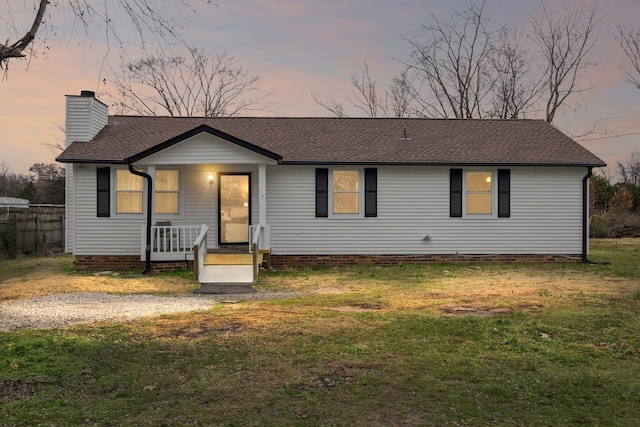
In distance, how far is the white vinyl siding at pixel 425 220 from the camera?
15.7 metres

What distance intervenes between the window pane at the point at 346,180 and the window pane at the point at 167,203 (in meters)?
4.63

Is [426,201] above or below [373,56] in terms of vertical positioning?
below

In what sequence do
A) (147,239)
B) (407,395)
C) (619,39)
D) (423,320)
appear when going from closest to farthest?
1. (407,395)
2. (423,320)
3. (147,239)
4. (619,39)

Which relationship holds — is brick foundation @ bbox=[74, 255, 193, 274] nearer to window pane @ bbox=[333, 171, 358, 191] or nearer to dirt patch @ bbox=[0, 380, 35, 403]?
window pane @ bbox=[333, 171, 358, 191]

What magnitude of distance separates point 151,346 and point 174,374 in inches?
45.3

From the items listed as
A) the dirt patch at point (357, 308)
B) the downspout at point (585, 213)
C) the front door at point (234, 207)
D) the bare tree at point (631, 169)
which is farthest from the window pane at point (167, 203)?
the bare tree at point (631, 169)

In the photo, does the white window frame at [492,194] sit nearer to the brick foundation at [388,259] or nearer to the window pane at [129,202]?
the brick foundation at [388,259]

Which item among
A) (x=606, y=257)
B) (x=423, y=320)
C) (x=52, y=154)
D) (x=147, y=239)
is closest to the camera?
(x=423, y=320)

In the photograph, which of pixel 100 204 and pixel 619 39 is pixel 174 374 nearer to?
pixel 100 204

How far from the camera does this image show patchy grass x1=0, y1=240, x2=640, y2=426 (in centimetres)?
465

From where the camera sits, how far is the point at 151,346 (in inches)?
260

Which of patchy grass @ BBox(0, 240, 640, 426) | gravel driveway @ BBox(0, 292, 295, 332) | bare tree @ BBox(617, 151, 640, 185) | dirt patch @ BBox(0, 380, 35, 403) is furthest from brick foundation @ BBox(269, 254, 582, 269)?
bare tree @ BBox(617, 151, 640, 185)

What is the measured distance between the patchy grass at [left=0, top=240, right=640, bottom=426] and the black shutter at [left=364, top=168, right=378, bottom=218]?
620 centimetres

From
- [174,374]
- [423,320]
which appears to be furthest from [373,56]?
[174,374]
